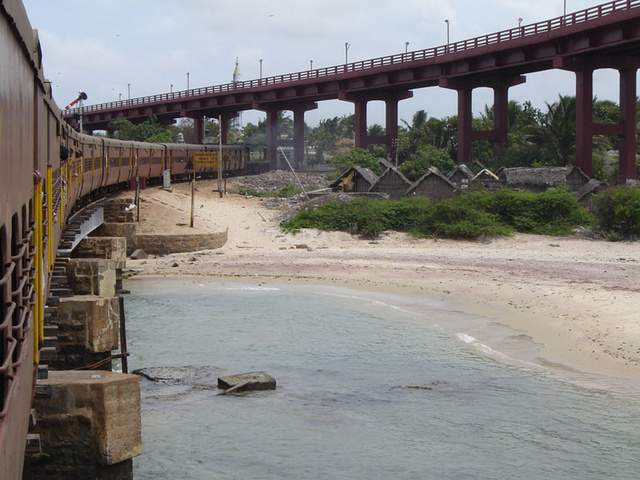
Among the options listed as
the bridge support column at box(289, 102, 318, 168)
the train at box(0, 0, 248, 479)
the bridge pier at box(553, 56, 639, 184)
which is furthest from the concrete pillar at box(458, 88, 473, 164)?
the train at box(0, 0, 248, 479)

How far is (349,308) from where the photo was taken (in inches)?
906

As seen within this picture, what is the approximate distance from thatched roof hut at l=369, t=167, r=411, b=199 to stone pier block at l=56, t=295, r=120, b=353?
2967 centimetres

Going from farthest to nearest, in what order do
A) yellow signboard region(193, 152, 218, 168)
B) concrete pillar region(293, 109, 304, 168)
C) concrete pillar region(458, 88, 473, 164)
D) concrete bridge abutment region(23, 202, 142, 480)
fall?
concrete pillar region(293, 109, 304, 168) < concrete pillar region(458, 88, 473, 164) < yellow signboard region(193, 152, 218, 168) < concrete bridge abutment region(23, 202, 142, 480)

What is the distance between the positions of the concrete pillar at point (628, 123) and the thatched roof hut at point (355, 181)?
13193mm

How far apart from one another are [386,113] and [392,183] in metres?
21.4

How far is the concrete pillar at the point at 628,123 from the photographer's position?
141 feet

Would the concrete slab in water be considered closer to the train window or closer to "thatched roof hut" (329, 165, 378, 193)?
the train window

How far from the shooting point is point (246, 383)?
1447cm

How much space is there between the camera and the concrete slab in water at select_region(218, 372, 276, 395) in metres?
14.4

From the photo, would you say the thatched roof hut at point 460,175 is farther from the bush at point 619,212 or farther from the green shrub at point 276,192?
the bush at point 619,212

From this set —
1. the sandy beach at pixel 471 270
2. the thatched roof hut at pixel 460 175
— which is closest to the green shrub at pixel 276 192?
the sandy beach at pixel 471 270

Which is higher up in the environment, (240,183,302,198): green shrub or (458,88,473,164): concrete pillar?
(458,88,473,164): concrete pillar

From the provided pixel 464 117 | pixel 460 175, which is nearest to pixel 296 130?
pixel 464 117

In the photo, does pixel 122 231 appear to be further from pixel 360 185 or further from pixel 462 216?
pixel 360 185
